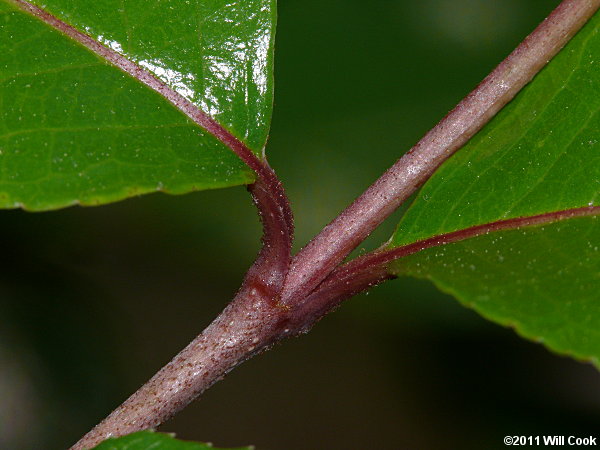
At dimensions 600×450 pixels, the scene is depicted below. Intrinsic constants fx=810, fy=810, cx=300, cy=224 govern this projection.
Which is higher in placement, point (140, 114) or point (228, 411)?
point (228, 411)

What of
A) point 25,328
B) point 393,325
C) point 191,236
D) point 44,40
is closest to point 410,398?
point 393,325

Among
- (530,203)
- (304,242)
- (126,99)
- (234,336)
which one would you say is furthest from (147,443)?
(304,242)

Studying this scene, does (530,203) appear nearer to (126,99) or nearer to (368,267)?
(368,267)

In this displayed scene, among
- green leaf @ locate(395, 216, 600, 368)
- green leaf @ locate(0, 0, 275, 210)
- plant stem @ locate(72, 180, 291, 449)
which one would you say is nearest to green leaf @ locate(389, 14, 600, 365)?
green leaf @ locate(395, 216, 600, 368)

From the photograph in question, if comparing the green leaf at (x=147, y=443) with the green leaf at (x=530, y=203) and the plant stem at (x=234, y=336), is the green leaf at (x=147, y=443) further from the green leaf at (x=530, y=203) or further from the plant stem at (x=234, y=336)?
the green leaf at (x=530, y=203)

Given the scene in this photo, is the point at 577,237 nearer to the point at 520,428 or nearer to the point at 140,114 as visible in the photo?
the point at 140,114

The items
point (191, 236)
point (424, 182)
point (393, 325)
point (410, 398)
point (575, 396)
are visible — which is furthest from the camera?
point (410, 398)

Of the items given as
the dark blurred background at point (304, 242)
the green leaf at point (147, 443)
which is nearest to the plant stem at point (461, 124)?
the green leaf at point (147, 443)
